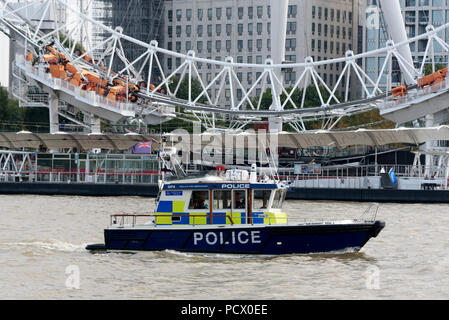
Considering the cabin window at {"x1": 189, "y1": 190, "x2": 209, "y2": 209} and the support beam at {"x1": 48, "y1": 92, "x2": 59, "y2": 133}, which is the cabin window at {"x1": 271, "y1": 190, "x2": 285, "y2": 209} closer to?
the cabin window at {"x1": 189, "y1": 190, "x2": 209, "y2": 209}

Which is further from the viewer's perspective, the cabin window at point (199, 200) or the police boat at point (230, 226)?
the cabin window at point (199, 200)

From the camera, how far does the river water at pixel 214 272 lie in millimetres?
32531

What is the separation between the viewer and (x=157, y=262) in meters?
37.8

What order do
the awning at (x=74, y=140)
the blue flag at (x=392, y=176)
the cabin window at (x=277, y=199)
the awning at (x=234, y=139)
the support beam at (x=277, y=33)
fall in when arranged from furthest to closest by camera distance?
the support beam at (x=277, y=33)
the awning at (x=74, y=140)
the awning at (x=234, y=139)
the blue flag at (x=392, y=176)
the cabin window at (x=277, y=199)

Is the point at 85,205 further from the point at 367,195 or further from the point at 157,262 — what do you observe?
the point at 157,262

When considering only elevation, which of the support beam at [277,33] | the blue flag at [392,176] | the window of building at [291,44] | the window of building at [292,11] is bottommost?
the blue flag at [392,176]

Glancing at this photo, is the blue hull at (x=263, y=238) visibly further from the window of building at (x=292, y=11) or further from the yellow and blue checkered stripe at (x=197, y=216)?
the window of building at (x=292, y=11)

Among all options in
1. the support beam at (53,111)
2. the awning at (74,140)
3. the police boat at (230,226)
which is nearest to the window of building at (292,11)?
the support beam at (53,111)

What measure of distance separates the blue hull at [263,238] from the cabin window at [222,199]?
122 centimetres

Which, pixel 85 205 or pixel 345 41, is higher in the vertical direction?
pixel 345 41

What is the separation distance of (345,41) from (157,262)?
164 metres
